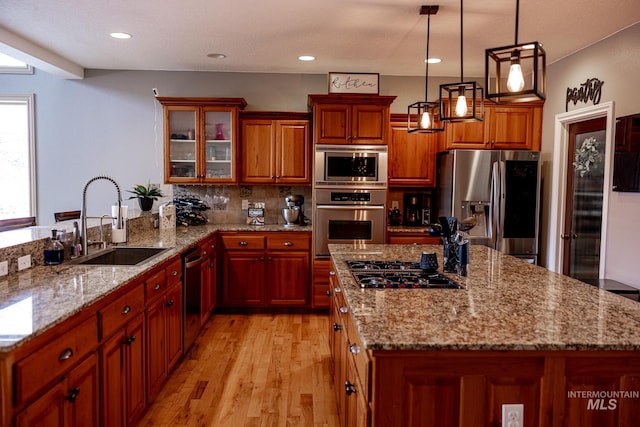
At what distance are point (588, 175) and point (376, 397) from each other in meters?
3.68

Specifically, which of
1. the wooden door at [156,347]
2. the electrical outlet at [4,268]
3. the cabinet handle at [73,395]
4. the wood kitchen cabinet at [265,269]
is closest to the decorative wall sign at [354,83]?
the wood kitchen cabinet at [265,269]

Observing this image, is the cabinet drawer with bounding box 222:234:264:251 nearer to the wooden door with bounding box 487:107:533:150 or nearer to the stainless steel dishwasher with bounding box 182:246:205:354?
the stainless steel dishwasher with bounding box 182:246:205:354

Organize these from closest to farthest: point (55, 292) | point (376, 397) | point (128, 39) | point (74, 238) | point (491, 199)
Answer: point (376, 397) < point (55, 292) < point (74, 238) < point (128, 39) < point (491, 199)

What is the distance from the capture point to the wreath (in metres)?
4.03

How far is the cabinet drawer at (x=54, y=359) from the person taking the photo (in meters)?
1.40

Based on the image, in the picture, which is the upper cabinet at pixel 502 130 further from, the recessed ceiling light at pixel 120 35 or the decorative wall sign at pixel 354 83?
the recessed ceiling light at pixel 120 35

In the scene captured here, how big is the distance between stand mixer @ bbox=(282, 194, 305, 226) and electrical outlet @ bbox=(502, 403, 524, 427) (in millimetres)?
3630

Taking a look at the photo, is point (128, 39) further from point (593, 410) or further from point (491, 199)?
point (593, 410)

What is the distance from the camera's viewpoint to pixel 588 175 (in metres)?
4.14

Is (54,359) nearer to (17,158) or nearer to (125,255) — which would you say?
(125,255)

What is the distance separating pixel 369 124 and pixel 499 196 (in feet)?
4.91

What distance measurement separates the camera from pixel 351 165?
4.62m

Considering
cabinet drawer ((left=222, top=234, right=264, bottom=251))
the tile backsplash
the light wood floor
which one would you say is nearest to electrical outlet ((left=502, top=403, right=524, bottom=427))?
the light wood floor

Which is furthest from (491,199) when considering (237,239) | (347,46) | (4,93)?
(4,93)
